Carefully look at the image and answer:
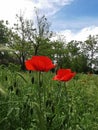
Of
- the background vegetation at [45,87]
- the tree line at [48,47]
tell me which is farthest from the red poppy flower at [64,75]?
the tree line at [48,47]

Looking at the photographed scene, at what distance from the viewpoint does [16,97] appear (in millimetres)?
3787

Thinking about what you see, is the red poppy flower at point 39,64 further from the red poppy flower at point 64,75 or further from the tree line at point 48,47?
the tree line at point 48,47

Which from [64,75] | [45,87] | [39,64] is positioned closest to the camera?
[39,64]

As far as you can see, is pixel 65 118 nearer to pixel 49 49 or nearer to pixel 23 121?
pixel 23 121

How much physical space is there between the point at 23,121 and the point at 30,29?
59.9 m

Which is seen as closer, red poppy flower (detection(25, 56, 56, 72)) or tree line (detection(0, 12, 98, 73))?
red poppy flower (detection(25, 56, 56, 72))

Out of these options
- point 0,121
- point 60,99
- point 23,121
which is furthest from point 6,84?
point 0,121

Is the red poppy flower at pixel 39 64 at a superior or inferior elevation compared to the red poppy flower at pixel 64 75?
superior

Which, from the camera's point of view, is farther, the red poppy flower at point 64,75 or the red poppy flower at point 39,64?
the red poppy flower at point 64,75

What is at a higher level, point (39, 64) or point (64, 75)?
point (39, 64)

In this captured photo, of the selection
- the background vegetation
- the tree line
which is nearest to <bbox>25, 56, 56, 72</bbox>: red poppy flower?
the background vegetation

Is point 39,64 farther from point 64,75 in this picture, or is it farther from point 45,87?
point 45,87

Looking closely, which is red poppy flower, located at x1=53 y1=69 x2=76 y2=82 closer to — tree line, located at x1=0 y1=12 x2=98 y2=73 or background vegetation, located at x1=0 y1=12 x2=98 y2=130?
background vegetation, located at x1=0 y1=12 x2=98 y2=130

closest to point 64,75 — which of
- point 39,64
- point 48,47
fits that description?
point 39,64
